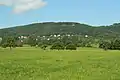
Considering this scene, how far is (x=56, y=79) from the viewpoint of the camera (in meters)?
28.2

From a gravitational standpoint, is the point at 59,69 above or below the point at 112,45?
above

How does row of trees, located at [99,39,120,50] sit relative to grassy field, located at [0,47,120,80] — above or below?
below

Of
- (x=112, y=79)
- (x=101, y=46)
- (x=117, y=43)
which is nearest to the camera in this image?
(x=112, y=79)

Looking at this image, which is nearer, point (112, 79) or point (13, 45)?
point (112, 79)

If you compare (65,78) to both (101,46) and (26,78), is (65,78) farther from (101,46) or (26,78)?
(101,46)

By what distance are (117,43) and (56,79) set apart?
135 meters

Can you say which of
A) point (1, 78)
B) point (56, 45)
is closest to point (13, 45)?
point (56, 45)

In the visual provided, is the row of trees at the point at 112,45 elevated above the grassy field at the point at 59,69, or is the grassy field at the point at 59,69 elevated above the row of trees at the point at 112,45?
the grassy field at the point at 59,69

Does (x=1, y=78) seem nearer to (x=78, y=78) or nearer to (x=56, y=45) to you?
(x=78, y=78)

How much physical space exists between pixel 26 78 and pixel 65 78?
12.5 ft

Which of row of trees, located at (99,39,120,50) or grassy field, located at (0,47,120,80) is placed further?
row of trees, located at (99,39,120,50)

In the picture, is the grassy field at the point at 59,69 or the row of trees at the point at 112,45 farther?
the row of trees at the point at 112,45

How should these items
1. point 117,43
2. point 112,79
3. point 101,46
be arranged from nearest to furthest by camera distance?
1. point 112,79
2. point 117,43
3. point 101,46

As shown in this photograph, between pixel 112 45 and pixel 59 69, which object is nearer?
pixel 59 69
